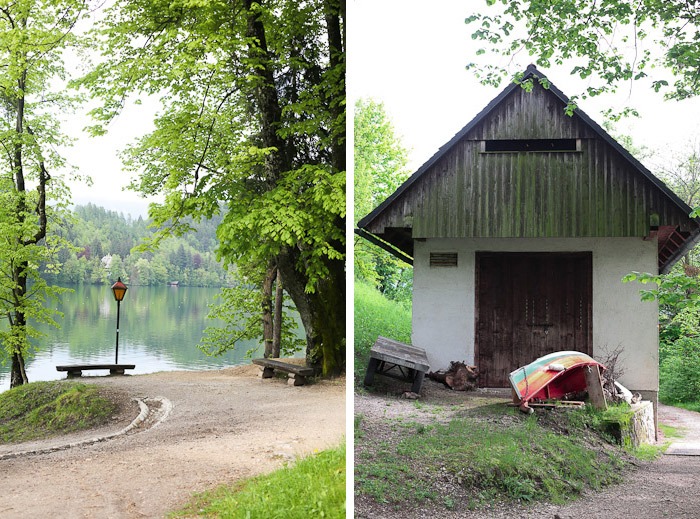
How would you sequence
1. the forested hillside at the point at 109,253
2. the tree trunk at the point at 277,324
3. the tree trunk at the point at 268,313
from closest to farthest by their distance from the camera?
the forested hillside at the point at 109,253 → the tree trunk at the point at 277,324 → the tree trunk at the point at 268,313

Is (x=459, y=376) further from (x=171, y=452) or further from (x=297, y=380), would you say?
(x=297, y=380)

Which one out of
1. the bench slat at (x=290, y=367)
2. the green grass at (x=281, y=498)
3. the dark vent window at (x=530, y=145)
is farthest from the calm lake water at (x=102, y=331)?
the dark vent window at (x=530, y=145)

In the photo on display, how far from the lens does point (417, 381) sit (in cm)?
229

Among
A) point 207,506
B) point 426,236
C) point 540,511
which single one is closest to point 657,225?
point 426,236

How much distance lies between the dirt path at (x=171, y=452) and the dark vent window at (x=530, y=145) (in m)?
1.68

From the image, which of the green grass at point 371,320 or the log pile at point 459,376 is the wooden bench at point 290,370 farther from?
the log pile at point 459,376

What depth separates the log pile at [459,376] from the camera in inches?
87.9

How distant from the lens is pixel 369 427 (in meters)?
2.54

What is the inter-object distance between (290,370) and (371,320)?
2031 millimetres

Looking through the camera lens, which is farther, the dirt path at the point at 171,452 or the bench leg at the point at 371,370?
the dirt path at the point at 171,452

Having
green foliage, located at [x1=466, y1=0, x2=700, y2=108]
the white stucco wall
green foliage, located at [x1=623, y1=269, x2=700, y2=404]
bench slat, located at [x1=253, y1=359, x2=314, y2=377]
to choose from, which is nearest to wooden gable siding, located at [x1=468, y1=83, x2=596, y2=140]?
green foliage, located at [x1=466, y1=0, x2=700, y2=108]

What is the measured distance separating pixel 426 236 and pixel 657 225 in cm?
68

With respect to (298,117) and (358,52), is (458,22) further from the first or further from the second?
(298,117)

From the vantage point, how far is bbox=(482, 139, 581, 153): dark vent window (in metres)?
2.14
